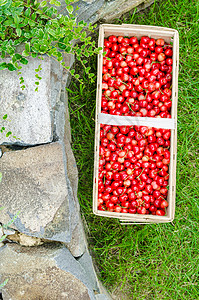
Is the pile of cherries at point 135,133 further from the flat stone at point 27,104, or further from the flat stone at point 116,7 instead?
the flat stone at point 27,104

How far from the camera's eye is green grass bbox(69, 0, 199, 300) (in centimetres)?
274

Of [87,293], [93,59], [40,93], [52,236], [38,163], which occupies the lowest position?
[87,293]

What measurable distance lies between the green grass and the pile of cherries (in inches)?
13.7

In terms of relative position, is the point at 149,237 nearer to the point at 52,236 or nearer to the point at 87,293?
the point at 87,293

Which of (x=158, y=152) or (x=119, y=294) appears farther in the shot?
(x=119, y=294)

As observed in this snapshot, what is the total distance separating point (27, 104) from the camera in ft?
6.59

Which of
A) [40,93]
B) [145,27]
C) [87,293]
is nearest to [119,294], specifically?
[87,293]

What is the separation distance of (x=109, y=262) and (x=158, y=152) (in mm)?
1147

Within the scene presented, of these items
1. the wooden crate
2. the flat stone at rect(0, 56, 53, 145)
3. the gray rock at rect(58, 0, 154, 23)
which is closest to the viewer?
the flat stone at rect(0, 56, 53, 145)

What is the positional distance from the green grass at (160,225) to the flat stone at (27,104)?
715mm

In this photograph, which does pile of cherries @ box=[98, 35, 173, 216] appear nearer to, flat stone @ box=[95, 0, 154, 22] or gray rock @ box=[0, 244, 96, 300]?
flat stone @ box=[95, 0, 154, 22]

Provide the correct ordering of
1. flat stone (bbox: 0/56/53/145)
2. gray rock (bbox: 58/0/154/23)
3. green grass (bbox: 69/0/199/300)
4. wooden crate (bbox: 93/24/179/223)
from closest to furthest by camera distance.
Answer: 1. flat stone (bbox: 0/56/53/145)
2. gray rock (bbox: 58/0/154/23)
3. wooden crate (bbox: 93/24/179/223)
4. green grass (bbox: 69/0/199/300)

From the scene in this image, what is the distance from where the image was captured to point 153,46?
2.45 m

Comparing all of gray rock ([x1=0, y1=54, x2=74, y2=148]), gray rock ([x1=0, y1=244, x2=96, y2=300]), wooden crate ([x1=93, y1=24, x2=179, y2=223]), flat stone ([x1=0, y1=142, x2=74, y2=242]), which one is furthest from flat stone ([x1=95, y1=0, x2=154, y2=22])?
gray rock ([x1=0, y1=244, x2=96, y2=300])
